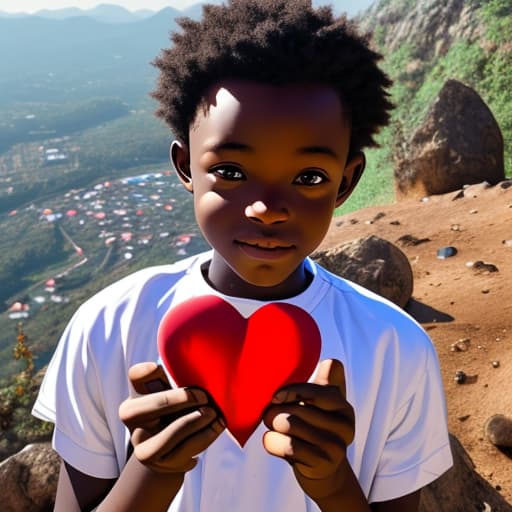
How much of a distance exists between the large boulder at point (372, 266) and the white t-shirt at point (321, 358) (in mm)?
4940

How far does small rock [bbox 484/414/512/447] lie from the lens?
4429mm

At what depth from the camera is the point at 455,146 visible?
1141 centimetres

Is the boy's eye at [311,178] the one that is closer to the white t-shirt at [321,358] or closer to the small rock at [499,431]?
the white t-shirt at [321,358]

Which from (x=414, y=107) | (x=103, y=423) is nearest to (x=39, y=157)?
(x=414, y=107)

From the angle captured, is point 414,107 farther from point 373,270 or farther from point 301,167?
point 301,167

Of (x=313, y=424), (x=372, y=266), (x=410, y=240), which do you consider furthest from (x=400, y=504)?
(x=410, y=240)

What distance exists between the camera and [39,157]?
85000 mm

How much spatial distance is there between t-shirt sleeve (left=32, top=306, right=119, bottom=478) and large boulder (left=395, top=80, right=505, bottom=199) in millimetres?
10811

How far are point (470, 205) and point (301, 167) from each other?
9.31 metres

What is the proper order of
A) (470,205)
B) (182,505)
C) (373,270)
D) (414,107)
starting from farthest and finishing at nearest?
(414,107) → (470,205) → (373,270) → (182,505)

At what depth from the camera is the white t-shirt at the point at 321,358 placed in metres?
1.60

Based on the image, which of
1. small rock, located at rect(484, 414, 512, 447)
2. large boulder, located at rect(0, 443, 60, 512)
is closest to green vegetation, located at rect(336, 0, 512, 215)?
small rock, located at rect(484, 414, 512, 447)

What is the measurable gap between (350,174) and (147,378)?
86 cm

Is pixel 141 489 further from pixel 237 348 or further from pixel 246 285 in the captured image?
pixel 246 285
